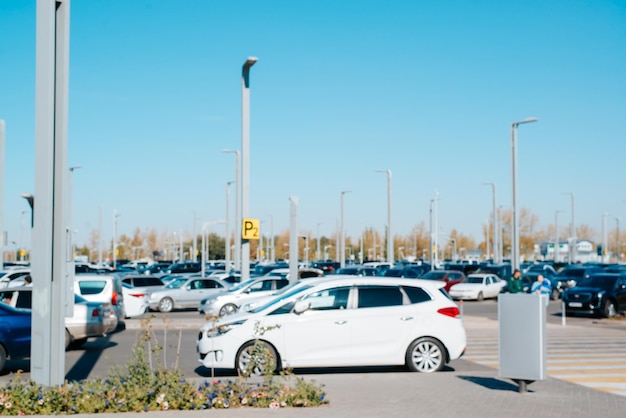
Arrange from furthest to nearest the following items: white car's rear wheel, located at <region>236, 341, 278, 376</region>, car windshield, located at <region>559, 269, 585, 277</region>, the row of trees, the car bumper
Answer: the row of trees, car windshield, located at <region>559, 269, 585, 277</region>, the car bumper, white car's rear wheel, located at <region>236, 341, 278, 376</region>

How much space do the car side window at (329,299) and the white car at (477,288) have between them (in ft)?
92.3

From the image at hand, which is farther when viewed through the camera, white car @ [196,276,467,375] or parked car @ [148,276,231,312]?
parked car @ [148,276,231,312]

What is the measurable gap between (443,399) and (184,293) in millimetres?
23425

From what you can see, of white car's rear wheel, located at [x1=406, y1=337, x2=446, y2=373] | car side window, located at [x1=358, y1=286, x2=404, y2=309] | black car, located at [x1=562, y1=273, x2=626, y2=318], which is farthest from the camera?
black car, located at [x1=562, y1=273, x2=626, y2=318]

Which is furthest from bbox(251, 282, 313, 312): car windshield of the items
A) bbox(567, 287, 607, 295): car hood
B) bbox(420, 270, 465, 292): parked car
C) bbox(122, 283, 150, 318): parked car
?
bbox(420, 270, 465, 292): parked car

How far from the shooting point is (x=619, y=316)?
29359 millimetres

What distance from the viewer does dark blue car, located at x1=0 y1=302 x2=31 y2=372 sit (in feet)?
46.3

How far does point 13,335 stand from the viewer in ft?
46.5

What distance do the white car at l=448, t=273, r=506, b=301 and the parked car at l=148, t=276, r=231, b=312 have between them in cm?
1390

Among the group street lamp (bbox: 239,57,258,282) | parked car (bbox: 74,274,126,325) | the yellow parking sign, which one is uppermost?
street lamp (bbox: 239,57,258,282)

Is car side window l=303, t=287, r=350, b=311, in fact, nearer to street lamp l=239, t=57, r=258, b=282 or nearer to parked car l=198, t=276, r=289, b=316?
street lamp l=239, t=57, r=258, b=282

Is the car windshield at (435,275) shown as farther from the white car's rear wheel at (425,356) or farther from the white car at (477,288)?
the white car's rear wheel at (425,356)

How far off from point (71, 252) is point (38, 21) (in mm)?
3104

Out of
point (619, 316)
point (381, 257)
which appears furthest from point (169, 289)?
point (381, 257)
